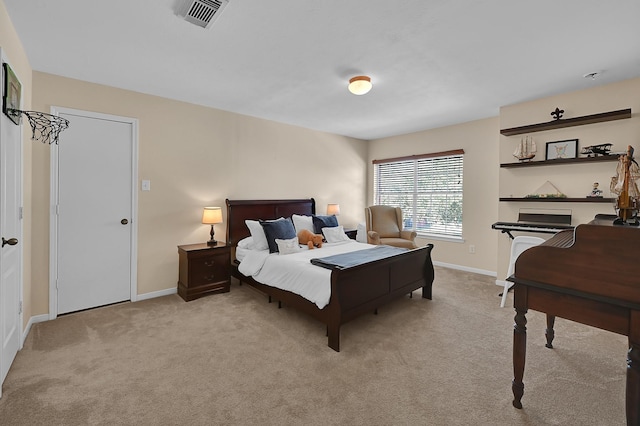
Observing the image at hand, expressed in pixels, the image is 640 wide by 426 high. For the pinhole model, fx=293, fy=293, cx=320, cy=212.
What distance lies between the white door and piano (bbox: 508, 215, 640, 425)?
3.24m

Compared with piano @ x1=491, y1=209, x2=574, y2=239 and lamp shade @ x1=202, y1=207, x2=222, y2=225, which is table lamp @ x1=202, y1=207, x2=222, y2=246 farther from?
piano @ x1=491, y1=209, x2=574, y2=239

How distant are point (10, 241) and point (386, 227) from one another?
180 inches

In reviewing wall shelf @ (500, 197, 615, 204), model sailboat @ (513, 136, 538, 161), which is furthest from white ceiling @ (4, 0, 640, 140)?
wall shelf @ (500, 197, 615, 204)

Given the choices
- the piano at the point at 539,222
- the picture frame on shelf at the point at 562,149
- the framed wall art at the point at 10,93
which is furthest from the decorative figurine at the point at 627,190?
the framed wall art at the point at 10,93

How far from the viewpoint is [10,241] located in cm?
194

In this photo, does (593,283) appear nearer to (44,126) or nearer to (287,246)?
(287,246)

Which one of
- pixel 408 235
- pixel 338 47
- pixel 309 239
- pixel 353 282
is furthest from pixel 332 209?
pixel 338 47

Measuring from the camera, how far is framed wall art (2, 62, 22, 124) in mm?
1945

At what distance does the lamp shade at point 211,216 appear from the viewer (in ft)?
12.3

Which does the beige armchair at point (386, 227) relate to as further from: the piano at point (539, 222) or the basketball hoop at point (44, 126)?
the basketball hoop at point (44, 126)

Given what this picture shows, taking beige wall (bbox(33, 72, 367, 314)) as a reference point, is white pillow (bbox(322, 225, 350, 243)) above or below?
below

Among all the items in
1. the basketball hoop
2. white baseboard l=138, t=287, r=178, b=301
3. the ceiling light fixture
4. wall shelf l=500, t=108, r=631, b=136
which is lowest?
white baseboard l=138, t=287, r=178, b=301

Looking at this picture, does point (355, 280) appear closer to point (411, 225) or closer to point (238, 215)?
point (238, 215)

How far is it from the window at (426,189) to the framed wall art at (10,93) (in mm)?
5311
